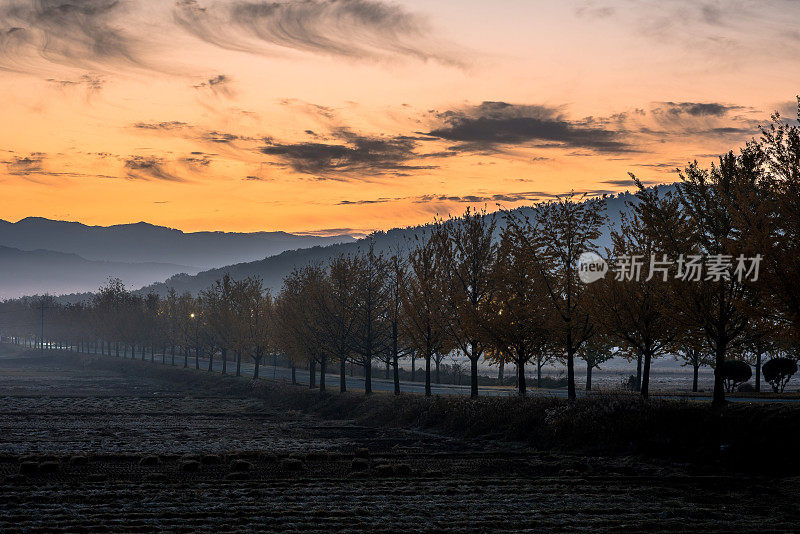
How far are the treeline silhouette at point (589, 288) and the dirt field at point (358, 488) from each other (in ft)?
22.1

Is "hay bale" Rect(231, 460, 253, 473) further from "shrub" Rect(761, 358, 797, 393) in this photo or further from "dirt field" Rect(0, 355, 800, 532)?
"shrub" Rect(761, 358, 797, 393)

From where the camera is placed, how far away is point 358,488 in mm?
19516

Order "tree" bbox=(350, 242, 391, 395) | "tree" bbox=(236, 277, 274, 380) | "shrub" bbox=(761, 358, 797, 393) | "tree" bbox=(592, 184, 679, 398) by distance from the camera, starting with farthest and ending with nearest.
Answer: "tree" bbox=(236, 277, 274, 380), "tree" bbox=(350, 242, 391, 395), "shrub" bbox=(761, 358, 797, 393), "tree" bbox=(592, 184, 679, 398)

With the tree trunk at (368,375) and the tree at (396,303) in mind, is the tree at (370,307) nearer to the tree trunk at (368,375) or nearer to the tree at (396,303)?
the tree trunk at (368,375)

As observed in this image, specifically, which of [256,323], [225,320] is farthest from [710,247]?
[225,320]

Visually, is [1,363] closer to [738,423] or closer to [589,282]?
[589,282]

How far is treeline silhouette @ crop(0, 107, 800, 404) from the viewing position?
924 inches

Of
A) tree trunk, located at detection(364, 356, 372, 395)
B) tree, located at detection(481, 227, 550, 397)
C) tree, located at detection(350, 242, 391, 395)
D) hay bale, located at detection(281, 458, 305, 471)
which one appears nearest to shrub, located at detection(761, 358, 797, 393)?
tree, located at detection(481, 227, 550, 397)

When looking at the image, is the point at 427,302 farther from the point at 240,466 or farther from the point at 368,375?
the point at 240,466

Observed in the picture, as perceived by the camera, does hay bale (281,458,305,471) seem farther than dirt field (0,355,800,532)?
Yes

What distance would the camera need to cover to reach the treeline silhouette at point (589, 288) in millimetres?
23469

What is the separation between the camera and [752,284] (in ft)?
74.4

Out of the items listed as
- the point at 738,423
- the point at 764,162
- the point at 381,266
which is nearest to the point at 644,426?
the point at 738,423

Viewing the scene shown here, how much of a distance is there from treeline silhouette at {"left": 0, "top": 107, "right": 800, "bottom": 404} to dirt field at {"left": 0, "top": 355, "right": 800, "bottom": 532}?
22.1 feet
